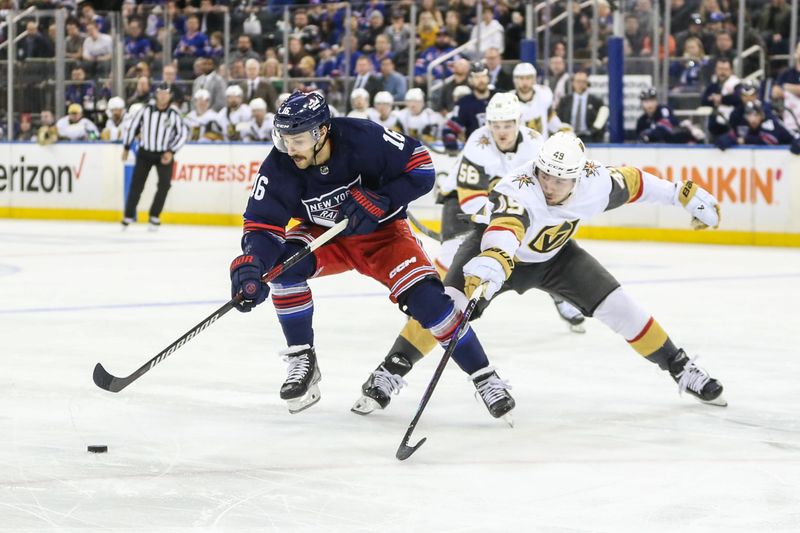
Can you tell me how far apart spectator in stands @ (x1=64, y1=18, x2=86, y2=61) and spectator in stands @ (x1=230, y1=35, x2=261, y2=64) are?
73.6 inches

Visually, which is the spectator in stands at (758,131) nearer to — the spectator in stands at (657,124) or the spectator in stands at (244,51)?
the spectator in stands at (657,124)

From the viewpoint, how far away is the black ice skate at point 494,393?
4539mm

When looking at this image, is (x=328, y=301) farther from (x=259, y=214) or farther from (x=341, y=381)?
(x=259, y=214)

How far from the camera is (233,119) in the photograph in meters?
15.1

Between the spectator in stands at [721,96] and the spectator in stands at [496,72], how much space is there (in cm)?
191

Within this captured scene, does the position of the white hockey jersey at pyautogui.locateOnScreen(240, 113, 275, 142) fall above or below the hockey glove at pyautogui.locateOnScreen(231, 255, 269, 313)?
below

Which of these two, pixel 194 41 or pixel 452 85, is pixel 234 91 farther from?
pixel 452 85

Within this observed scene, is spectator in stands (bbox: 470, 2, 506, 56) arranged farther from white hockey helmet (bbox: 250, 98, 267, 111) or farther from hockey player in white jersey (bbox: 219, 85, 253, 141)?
hockey player in white jersey (bbox: 219, 85, 253, 141)

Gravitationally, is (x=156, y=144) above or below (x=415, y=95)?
below

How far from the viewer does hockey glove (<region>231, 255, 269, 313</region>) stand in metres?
4.49

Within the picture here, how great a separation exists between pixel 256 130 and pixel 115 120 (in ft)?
6.52

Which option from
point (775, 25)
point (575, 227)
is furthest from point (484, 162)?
point (775, 25)

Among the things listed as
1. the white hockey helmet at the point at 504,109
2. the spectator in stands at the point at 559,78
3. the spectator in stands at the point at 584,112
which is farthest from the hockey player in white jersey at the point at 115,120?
the white hockey helmet at the point at 504,109

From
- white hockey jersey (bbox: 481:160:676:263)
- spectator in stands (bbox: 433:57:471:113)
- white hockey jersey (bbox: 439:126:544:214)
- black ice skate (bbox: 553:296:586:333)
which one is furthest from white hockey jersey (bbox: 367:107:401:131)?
white hockey jersey (bbox: 481:160:676:263)
